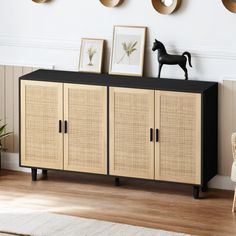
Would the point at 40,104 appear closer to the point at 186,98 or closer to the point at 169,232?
the point at 186,98

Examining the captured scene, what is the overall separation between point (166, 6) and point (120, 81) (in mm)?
687

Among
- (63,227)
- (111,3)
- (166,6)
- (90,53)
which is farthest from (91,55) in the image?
(63,227)

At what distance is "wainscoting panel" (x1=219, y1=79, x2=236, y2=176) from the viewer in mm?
6379

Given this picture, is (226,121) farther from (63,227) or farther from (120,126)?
(63,227)

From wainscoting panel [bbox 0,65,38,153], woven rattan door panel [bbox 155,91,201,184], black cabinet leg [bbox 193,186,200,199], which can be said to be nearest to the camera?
woven rattan door panel [bbox 155,91,201,184]

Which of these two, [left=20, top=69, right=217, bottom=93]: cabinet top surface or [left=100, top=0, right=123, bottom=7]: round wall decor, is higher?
[left=100, top=0, right=123, bottom=7]: round wall decor

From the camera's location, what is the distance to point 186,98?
6168 mm

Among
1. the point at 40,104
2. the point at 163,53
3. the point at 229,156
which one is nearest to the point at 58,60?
the point at 40,104

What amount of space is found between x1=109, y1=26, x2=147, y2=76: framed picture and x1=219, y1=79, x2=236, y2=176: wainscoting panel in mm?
683

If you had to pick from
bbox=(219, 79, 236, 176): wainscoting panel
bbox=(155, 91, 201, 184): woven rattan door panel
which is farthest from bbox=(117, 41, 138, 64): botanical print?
bbox=(219, 79, 236, 176): wainscoting panel

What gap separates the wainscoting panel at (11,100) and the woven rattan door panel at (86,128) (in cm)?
67

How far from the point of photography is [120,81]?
6.43 metres

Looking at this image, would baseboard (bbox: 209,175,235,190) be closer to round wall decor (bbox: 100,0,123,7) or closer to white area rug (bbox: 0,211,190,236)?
white area rug (bbox: 0,211,190,236)

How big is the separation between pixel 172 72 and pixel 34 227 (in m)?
1.76
